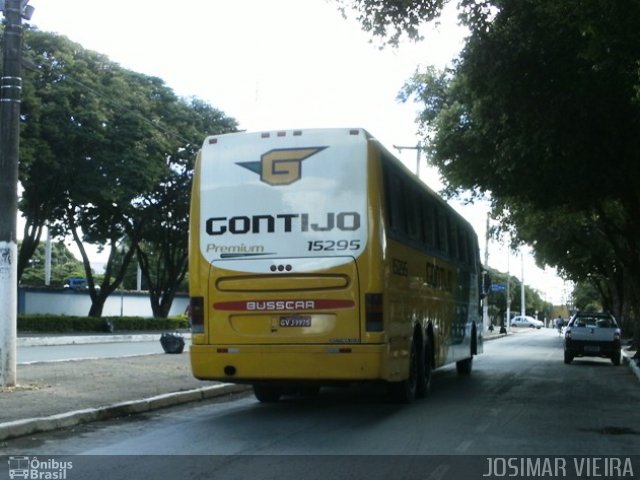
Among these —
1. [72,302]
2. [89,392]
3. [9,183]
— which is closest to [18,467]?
[89,392]

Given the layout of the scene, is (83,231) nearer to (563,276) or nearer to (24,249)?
(24,249)

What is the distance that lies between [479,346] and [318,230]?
11559mm

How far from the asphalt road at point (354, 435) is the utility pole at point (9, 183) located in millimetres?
2933

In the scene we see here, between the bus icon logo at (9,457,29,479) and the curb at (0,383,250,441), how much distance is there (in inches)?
43.2

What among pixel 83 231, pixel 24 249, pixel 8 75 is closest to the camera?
pixel 8 75

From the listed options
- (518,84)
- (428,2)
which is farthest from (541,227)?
(428,2)

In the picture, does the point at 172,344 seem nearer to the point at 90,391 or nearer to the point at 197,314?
the point at 90,391

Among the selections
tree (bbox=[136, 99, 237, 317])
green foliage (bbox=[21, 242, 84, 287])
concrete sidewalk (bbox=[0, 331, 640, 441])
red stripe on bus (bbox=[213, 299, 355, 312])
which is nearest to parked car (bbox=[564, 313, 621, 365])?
concrete sidewalk (bbox=[0, 331, 640, 441])

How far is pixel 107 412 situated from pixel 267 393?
2910mm

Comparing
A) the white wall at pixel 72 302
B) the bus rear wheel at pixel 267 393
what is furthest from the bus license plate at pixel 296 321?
the white wall at pixel 72 302

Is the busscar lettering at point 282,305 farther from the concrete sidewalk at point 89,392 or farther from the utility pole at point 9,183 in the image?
the utility pole at point 9,183

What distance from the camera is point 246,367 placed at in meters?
10.1

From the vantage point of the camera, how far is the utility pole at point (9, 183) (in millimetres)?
11906

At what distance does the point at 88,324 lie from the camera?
38844 millimetres
